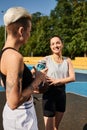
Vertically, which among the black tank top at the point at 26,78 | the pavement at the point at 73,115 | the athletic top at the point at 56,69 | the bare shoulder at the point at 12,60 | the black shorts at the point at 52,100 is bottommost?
the pavement at the point at 73,115

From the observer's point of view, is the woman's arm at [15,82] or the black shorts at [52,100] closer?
the woman's arm at [15,82]

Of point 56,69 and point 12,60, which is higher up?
point 12,60

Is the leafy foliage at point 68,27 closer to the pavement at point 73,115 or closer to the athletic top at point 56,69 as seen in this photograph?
the pavement at point 73,115

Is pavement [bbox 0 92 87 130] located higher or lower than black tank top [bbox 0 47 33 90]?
lower

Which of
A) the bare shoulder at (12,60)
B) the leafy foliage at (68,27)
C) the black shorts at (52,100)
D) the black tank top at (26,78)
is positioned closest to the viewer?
the bare shoulder at (12,60)

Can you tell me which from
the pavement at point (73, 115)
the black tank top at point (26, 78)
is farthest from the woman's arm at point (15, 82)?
the pavement at point (73, 115)

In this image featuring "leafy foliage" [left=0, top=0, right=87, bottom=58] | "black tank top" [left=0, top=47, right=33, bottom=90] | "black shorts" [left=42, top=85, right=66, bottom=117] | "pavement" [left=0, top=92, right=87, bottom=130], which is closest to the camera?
"black tank top" [left=0, top=47, right=33, bottom=90]

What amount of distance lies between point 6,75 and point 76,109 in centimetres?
583

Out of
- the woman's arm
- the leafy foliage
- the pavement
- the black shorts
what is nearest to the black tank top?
the woman's arm

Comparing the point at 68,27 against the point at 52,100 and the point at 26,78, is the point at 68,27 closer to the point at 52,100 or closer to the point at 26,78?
the point at 52,100

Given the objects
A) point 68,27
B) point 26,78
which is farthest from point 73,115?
point 68,27

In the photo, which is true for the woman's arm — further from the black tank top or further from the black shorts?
the black shorts

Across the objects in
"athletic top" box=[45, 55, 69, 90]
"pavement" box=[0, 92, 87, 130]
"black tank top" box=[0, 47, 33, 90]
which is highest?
"black tank top" box=[0, 47, 33, 90]

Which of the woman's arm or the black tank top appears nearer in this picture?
the woman's arm
